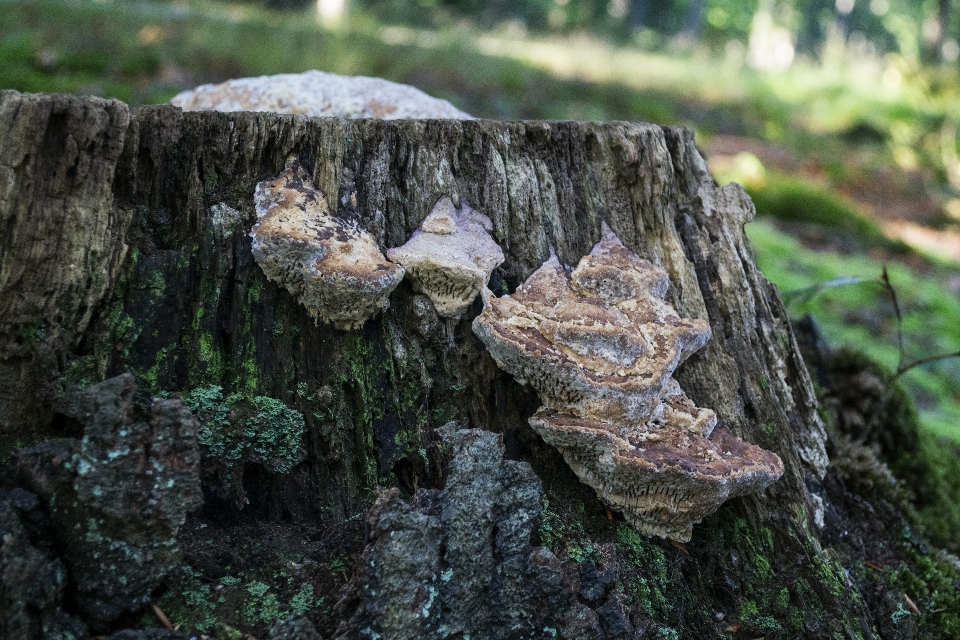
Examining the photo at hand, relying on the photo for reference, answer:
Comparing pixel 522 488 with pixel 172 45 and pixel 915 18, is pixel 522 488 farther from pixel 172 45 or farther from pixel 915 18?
pixel 915 18

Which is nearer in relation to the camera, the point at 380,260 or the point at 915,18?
the point at 380,260

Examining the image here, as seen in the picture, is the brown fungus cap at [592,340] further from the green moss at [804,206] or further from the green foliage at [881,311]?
the green moss at [804,206]

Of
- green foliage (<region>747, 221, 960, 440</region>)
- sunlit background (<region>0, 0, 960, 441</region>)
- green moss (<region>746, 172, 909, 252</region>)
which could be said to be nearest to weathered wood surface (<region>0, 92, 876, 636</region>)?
sunlit background (<region>0, 0, 960, 441</region>)

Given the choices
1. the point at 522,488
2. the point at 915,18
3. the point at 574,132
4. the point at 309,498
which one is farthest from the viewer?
the point at 915,18

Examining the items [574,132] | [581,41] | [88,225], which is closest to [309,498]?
[88,225]

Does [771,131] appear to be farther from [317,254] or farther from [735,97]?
[317,254]

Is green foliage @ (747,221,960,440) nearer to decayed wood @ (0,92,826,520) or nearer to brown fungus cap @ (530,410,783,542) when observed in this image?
decayed wood @ (0,92,826,520)
